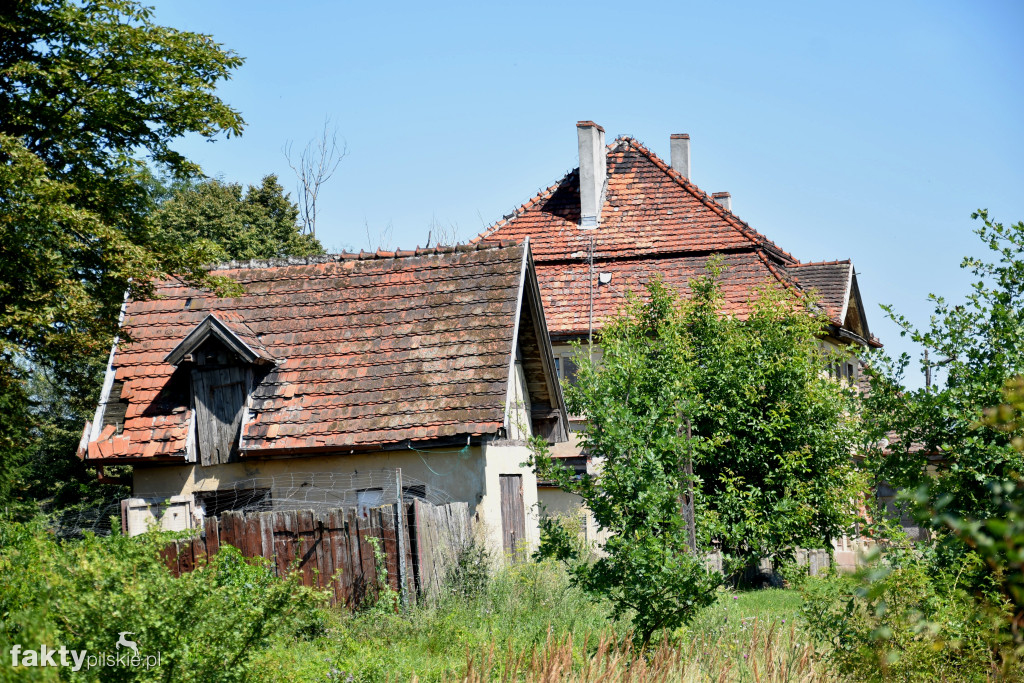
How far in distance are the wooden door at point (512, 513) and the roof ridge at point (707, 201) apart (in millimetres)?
11217

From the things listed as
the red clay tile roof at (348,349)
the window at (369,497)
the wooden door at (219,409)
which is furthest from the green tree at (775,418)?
the wooden door at (219,409)

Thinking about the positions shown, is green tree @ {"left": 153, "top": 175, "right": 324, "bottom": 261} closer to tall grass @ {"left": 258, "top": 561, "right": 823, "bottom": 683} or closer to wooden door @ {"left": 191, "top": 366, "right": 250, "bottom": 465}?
wooden door @ {"left": 191, "top": 366, "right": 250, "bottom": 465}

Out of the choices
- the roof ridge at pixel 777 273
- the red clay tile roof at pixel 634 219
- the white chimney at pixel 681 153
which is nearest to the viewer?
the roof ridge at pixel 777 273

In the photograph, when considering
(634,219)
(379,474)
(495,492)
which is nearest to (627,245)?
(634,219)

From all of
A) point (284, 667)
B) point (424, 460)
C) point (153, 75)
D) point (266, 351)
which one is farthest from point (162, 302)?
point (284, 667)

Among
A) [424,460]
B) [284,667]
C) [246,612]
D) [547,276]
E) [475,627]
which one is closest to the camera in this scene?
[246,612]

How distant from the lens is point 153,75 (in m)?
15.7

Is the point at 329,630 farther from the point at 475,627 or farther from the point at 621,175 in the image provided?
the point at 621,175

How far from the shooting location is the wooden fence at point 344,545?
36.9 ft

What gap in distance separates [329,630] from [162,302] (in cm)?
886

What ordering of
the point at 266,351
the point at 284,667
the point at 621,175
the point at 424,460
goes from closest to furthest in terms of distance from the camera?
1. the point at 284,667
2. the point at 424,460
3. the point at 266,351
4. the point at 621,175

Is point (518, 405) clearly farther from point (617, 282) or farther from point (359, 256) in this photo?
point (617, 282)

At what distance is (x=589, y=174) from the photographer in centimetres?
2612

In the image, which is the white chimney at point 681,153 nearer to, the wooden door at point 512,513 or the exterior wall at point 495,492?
the exterior wall at point 495,492
